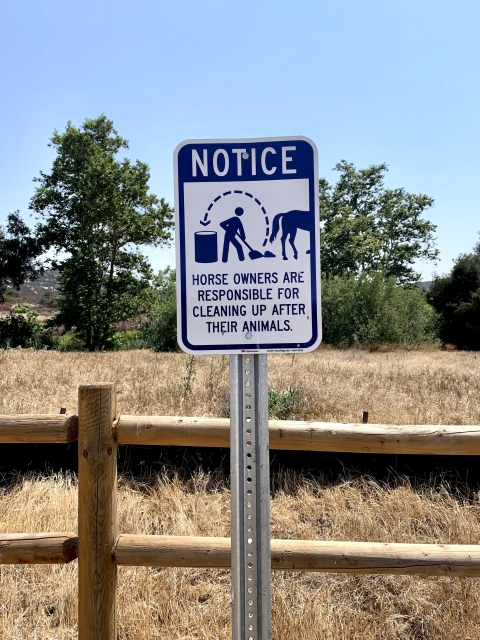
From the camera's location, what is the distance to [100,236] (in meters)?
29.6

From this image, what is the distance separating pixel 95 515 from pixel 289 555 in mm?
827

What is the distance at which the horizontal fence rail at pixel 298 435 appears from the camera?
92.7 inches

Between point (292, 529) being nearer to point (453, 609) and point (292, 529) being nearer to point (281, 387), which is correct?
point (453, 609)

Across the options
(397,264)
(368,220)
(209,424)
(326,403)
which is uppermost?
(368,220)

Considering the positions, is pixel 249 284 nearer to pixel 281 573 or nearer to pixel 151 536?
pixel 151 536

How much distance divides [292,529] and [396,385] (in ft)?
18.7

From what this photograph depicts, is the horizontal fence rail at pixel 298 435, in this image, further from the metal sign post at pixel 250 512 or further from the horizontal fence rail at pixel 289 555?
the metal sign post at pixel 250 512

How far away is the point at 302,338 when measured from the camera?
159cm

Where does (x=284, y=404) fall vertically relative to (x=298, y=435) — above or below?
below

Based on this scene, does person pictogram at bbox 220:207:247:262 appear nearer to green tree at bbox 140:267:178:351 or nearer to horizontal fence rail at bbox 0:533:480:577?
horizontal fence rail at bbox 0:533:480:577

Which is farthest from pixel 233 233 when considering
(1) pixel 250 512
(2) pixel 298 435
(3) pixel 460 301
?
(3) pixel 460 301

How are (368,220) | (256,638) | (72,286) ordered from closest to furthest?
(256,638) < (72,286) < (368,220)

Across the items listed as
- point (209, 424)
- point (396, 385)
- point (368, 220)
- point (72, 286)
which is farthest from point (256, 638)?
point (368, 220)

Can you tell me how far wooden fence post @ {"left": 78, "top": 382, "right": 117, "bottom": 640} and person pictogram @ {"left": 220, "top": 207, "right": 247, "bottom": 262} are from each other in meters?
0.88
